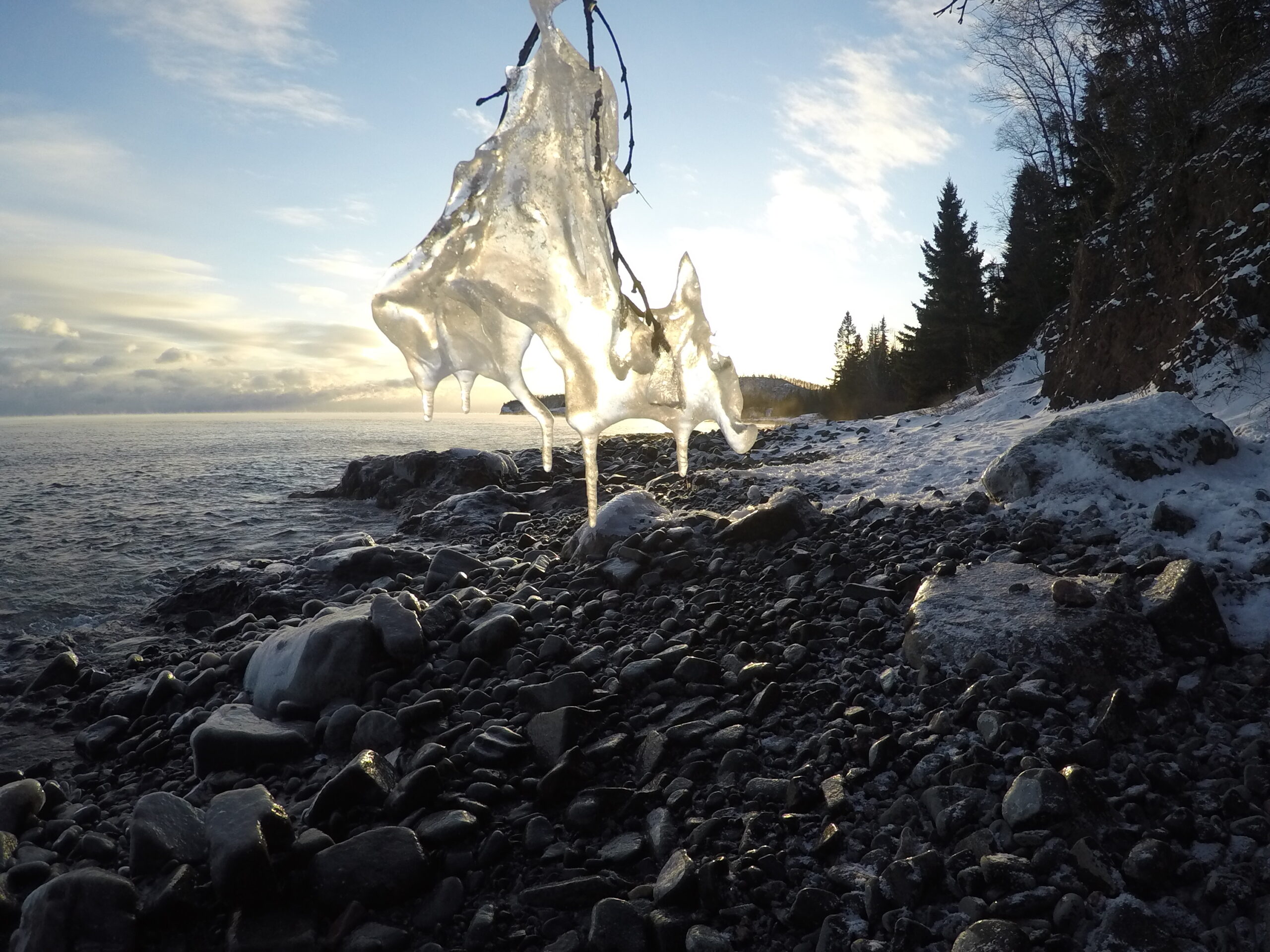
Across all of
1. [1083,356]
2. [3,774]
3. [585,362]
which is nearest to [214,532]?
[3,774]

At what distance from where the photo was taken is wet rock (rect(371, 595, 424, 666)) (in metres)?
4.26

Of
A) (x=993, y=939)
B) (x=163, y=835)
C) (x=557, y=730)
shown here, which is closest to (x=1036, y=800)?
(x=993, y=939)

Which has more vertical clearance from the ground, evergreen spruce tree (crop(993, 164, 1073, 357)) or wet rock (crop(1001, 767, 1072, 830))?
evergreen spruce tree (crop(993, 164, 1073, 357))

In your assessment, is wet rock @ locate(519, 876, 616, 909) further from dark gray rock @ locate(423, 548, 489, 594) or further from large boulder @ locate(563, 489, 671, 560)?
dark gray rock @ locate(423, 548, 489, 594)

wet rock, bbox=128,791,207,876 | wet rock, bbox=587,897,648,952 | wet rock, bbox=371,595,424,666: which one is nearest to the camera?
wet rock, bbox=587,897,648,952

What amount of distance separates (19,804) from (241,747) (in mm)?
888

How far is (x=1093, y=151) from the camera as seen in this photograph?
19.7 meters

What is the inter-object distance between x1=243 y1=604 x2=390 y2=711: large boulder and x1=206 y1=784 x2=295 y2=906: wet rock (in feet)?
3.81

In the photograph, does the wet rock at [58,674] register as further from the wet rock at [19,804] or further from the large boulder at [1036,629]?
the large boulder at [1036,629]

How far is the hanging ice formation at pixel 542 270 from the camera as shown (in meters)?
2.82

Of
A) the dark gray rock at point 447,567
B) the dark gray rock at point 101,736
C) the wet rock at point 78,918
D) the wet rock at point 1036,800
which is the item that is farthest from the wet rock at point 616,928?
the dark gray rock at point 447,567

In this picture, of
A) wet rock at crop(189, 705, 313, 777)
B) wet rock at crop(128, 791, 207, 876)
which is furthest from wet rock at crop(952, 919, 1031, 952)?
wet rock at crop(189, 705, 313, 777)

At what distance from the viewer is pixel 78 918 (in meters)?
2.40

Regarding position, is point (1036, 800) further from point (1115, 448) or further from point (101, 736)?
point (101, 736)
